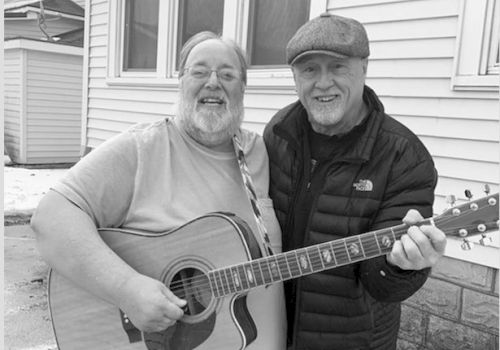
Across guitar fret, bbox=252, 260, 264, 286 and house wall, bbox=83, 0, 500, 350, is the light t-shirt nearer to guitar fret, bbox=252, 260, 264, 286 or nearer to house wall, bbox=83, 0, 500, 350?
guitar fret, bbox=252, 260, 264, 286

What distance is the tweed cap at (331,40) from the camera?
5.38 feet

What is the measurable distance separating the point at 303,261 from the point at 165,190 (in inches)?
22.0

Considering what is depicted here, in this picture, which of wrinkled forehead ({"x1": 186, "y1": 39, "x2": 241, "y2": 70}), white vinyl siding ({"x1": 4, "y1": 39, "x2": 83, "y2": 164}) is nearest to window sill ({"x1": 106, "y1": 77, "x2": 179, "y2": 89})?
wrinkled forehead ({"x1": 186, "y1": 39, "x2": 241, "y2": 70})

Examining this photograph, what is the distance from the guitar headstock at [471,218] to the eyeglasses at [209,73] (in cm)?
95

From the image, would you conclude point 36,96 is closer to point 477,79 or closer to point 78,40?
point 78,40

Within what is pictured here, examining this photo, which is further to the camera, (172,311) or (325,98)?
(325,98)

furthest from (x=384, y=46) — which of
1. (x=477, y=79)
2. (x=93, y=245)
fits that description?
(x=93, y=245)

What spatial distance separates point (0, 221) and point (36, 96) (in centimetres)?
940

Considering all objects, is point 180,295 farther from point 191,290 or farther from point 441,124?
point 441,124

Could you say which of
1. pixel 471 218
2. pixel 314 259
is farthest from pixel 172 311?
pixel 471 218

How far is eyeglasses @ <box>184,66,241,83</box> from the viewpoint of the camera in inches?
72.3

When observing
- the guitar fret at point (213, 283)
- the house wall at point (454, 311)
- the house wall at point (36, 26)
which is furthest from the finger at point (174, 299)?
the house wall at point (36, 26)

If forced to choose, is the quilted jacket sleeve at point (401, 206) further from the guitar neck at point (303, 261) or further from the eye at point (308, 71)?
the eye at point (308, 71)

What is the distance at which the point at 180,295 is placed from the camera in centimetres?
171
